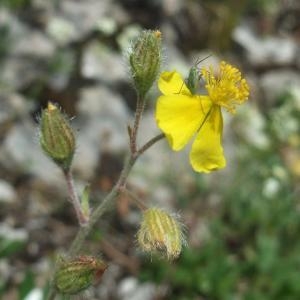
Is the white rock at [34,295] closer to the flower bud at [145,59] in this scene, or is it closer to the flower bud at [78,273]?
the flower bud at [78,273]

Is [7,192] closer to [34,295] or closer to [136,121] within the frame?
[34,295]

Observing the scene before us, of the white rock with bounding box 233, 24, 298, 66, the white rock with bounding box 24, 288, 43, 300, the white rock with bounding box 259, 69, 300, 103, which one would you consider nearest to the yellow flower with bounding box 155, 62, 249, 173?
the white rock with bounding box 24, 288, 43, 300

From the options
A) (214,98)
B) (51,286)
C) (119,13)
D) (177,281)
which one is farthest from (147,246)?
(119,13)

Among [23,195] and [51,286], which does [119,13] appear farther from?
[51,286]

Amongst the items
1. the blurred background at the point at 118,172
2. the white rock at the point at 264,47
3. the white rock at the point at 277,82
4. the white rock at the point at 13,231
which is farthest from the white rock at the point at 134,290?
the white rock at the point at 264,47

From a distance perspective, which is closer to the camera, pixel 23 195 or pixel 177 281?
pixel 177 281

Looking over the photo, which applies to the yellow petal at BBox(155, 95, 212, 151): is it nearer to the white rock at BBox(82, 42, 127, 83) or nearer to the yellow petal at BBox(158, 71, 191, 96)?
the yellow petal at BBox(158, 71, 191, 96)
